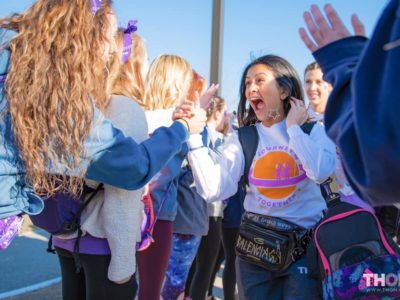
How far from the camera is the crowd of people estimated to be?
71cm

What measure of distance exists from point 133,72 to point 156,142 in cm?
61

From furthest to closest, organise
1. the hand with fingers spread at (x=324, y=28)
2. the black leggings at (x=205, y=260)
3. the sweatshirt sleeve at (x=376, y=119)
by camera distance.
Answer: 1. the black leggings at (x=205, y=260)
2. the hand with fingers spread at (x=324, y=28)
3. the sweatshirt sleeve at (x=376, y=119)

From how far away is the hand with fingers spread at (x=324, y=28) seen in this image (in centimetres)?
90

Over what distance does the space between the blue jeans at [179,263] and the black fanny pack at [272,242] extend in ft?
2.56

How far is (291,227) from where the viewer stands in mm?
1821

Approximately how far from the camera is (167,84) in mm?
2498

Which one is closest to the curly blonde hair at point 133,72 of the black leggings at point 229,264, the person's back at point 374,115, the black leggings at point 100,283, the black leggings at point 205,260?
the black leggings at point 100,283

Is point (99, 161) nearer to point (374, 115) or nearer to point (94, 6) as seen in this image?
point (94, 6)

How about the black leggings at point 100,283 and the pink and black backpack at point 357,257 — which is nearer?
the pink and black backpack at point 357,257

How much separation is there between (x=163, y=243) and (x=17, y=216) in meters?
1.08

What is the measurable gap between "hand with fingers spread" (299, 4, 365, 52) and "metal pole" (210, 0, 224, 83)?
308 cm

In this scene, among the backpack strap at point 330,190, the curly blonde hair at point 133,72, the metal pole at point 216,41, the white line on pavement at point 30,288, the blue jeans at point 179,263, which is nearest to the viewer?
the backpack strap at point 330,190

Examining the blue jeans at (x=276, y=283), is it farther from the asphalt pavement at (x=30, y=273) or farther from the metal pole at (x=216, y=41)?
the metal pole at (x=216, y=41)

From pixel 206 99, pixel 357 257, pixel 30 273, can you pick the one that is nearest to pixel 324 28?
pixel 357 257
